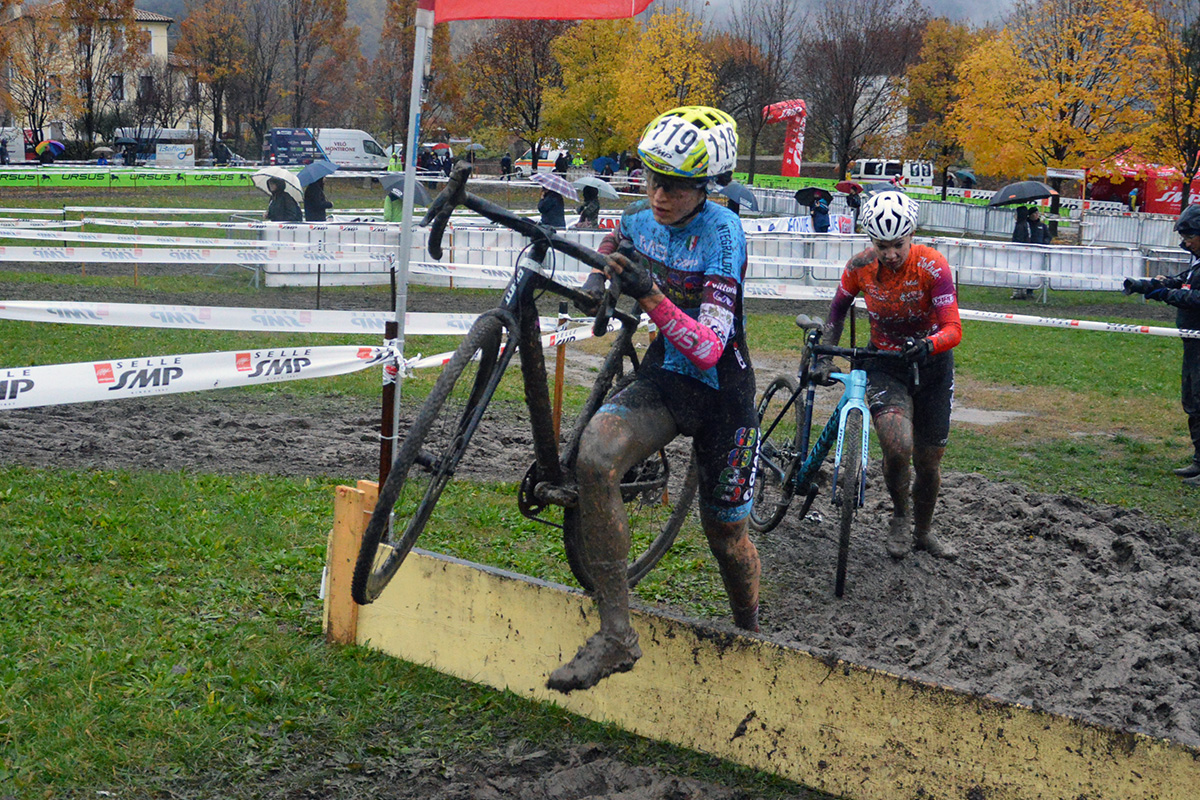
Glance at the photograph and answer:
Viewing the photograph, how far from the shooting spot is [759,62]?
55.4m

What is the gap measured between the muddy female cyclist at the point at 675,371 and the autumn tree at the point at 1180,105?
1069 inches

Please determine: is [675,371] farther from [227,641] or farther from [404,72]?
[404,72]

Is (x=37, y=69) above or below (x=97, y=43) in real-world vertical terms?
below

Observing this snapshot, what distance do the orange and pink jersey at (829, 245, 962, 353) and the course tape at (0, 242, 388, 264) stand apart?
866 cm

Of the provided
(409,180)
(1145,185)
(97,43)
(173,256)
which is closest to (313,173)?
(173,256)

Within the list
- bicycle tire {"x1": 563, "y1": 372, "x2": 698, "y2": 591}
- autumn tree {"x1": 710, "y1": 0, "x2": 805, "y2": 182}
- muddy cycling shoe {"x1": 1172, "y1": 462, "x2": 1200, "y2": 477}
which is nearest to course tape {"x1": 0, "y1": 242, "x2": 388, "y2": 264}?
muddy cycling shoe {"x1": 1172, "y1": 462, "x2": 1200, "y2": 477}

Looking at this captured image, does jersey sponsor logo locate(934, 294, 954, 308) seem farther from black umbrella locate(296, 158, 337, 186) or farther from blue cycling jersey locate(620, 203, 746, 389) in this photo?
black umbrella locate(296, 158, 337, 186)

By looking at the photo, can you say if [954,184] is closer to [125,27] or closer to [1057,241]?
[1057,241]

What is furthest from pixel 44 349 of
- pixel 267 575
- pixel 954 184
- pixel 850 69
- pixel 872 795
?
pixel 954 184

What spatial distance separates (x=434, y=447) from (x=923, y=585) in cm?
364

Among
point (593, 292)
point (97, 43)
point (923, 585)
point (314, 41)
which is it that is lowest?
point (923, 585)

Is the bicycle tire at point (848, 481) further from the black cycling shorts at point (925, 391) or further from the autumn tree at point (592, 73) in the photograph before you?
the autumn tree at point (592, 73)

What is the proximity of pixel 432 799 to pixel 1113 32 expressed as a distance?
36711 millimetres

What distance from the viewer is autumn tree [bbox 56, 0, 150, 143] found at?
47406 millimetres
